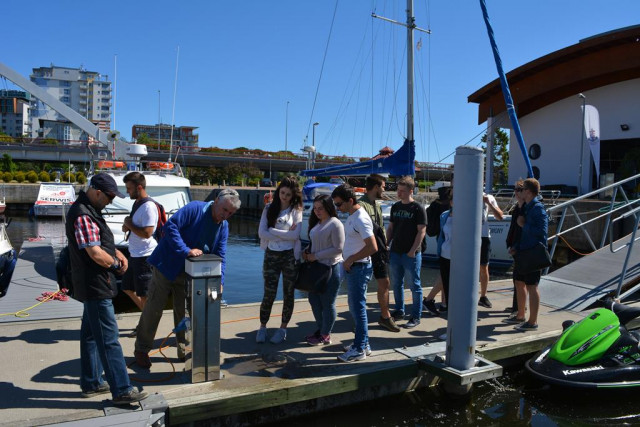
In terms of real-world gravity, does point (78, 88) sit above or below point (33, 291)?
above

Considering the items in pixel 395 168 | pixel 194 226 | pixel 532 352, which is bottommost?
pixel 532 352

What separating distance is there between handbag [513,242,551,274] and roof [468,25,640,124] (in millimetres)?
21219

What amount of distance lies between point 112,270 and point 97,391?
1038mm

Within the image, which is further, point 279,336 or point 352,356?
point 279,336

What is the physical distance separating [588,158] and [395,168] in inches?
526

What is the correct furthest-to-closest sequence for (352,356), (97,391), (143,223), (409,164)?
(409,164), (143,223), (352,356), (97,391)

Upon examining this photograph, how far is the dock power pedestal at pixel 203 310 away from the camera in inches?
166

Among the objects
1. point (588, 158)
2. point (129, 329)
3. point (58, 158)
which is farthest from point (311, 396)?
point (58, 158)

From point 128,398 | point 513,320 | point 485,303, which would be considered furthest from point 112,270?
point 485,303

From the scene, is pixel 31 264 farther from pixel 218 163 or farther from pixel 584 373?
pixel 218 163

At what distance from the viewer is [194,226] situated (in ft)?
15.7

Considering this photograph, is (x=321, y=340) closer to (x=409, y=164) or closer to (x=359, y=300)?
(x=359, y=300)

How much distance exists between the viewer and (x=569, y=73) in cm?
2531

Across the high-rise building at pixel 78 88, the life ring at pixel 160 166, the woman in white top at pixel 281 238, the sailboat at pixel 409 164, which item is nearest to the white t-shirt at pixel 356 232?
the woman in white top at pixel 281 238
